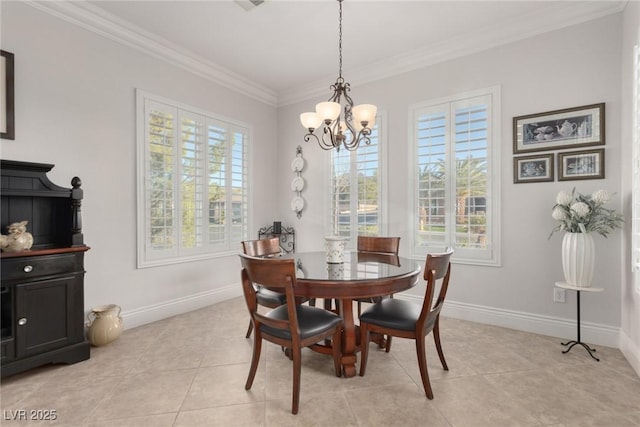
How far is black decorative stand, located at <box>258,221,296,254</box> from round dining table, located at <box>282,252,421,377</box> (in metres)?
2.05

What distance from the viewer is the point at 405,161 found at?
12.6 ft

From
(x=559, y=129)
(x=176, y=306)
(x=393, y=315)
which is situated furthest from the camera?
(x=176, y=306)

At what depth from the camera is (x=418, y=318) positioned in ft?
6.83

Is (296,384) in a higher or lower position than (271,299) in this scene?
lower

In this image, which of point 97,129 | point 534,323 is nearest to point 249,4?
point 97,129

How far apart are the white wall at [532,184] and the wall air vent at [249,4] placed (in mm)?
1871

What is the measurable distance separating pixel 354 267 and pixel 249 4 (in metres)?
2.46

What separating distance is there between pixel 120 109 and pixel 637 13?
440 cm

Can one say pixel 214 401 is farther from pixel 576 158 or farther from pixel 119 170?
pixel 576 158

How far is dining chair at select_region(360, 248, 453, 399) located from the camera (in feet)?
6.47

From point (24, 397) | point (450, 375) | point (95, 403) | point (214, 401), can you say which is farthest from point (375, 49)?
point (24, 397)

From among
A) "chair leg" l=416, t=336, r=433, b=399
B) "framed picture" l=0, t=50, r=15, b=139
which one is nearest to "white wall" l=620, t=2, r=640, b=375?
"chair leg" l=416, t=336, r=433, b=399

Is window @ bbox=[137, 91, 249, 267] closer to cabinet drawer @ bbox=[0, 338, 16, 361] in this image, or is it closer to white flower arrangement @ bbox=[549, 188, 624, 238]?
cabinet drawer @ bbox=[0, 338, 16, 361]

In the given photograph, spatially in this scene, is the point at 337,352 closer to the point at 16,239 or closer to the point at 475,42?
the point at 16,239
